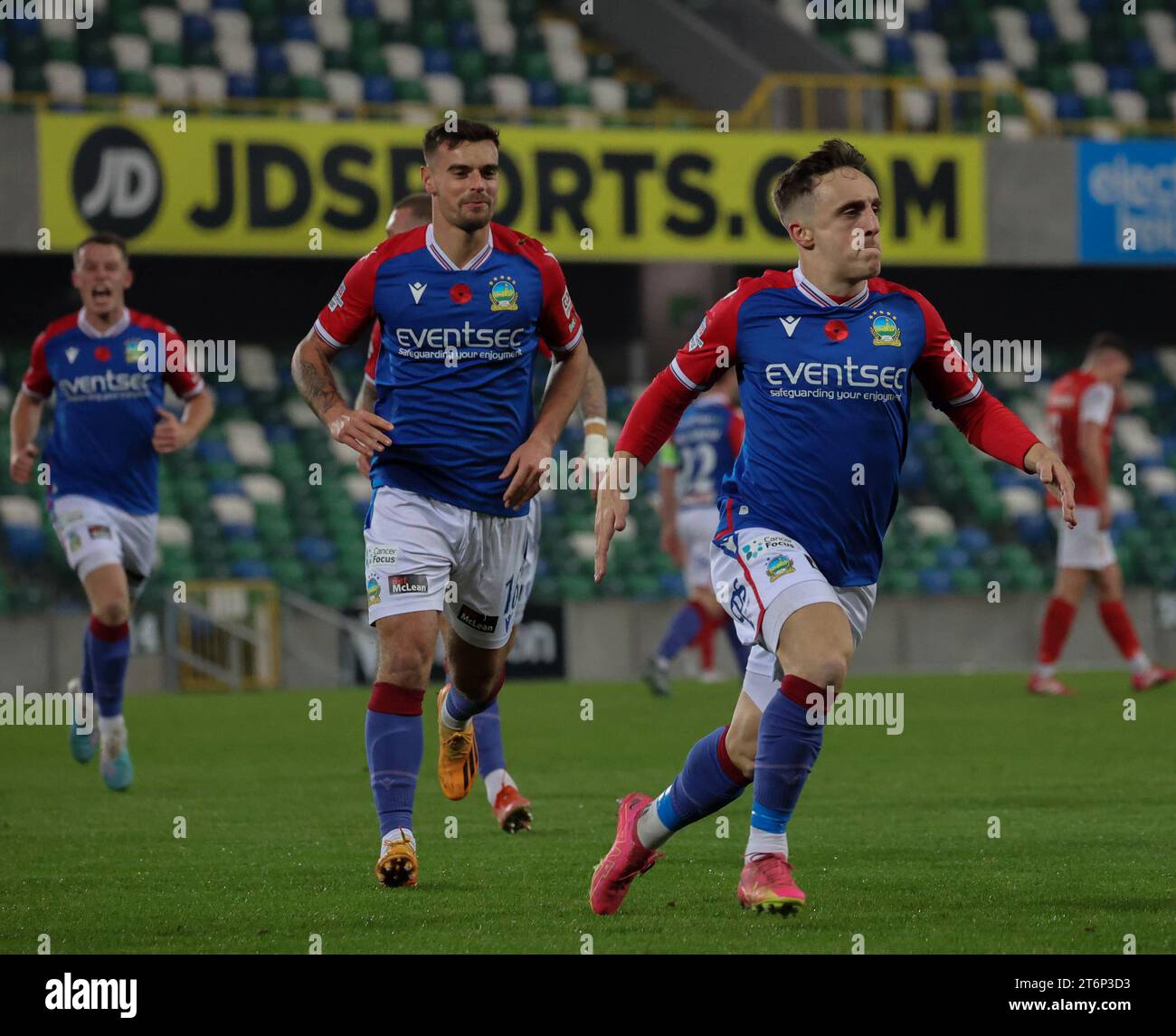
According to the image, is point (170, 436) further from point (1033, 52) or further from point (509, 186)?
point (1033, 52)

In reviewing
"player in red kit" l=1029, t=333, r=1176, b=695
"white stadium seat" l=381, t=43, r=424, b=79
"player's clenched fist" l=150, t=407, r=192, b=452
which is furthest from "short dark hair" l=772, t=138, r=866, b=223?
"white stadium seat" l=381, t=43, r=424, b=79

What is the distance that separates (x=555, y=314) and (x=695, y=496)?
24.8ft

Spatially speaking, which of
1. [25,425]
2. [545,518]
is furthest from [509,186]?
[25,425]

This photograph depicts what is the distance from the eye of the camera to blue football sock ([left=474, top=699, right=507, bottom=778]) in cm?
738

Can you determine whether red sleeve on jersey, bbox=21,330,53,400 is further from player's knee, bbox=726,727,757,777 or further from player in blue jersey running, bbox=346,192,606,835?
player's knee, bbox=726,727,757,777

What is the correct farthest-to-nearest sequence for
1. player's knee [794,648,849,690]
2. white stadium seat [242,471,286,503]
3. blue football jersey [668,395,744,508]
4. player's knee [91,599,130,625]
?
white stadium seat [242,471,286,503]
blue football jersey [668,395,744,508]
player's knee [91,599,130,625]
player's knee [794,648,849,690]

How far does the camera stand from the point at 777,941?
4.65 meters

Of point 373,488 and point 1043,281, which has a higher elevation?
point 1043,281

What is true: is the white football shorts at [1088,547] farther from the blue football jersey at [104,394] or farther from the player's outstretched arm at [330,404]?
the player's outstretched arm at [330,404]

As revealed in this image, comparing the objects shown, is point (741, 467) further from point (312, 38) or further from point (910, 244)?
point (312, 38)

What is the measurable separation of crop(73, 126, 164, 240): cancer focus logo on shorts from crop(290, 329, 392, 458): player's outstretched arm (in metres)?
12.0

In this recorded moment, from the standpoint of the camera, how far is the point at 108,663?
29.6ft

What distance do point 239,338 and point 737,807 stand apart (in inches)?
556

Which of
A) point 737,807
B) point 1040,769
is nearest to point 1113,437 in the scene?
point 1040,769
